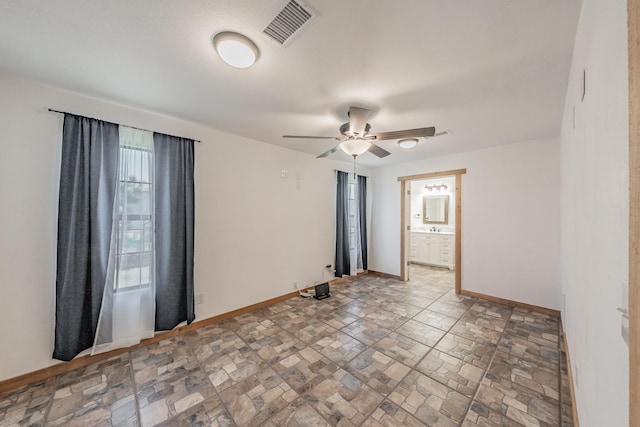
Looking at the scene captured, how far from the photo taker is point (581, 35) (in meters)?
1.26

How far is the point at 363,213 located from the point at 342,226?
0.83 metres

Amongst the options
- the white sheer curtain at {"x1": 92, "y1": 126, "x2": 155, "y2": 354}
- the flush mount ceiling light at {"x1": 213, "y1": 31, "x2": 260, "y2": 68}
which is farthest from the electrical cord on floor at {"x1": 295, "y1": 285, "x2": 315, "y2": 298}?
the flush mount ceiling light at {"x1": 213, "y1": 31, "x2": 260, "y2": 68}

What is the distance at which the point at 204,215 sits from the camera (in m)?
2.87

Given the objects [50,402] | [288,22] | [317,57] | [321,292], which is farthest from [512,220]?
[50,402]

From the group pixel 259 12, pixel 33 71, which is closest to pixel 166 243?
pixel 33 71

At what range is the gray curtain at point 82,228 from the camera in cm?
199

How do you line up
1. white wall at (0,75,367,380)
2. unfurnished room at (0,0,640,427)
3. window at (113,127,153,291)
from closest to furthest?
1. unfurnished room at (0,0,640,427)
2. white wall at (0,75,367,380)
3. window at (113,127,153,291)

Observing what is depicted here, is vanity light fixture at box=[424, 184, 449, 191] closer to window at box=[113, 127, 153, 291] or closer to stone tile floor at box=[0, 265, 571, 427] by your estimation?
stone tile floor at box=[0, 265, 571, 427]

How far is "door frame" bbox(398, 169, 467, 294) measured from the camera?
3951 mm

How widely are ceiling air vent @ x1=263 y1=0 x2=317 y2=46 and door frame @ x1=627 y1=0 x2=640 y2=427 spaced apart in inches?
48.9

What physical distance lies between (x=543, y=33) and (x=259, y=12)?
1.68 meters

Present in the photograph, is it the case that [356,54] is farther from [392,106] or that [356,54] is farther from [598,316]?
[598,316]

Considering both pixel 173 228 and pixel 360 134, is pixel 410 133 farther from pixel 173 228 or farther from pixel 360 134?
pixel 173 228

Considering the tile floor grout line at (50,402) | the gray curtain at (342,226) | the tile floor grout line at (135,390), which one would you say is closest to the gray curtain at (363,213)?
the gray curtain at (342,226)
